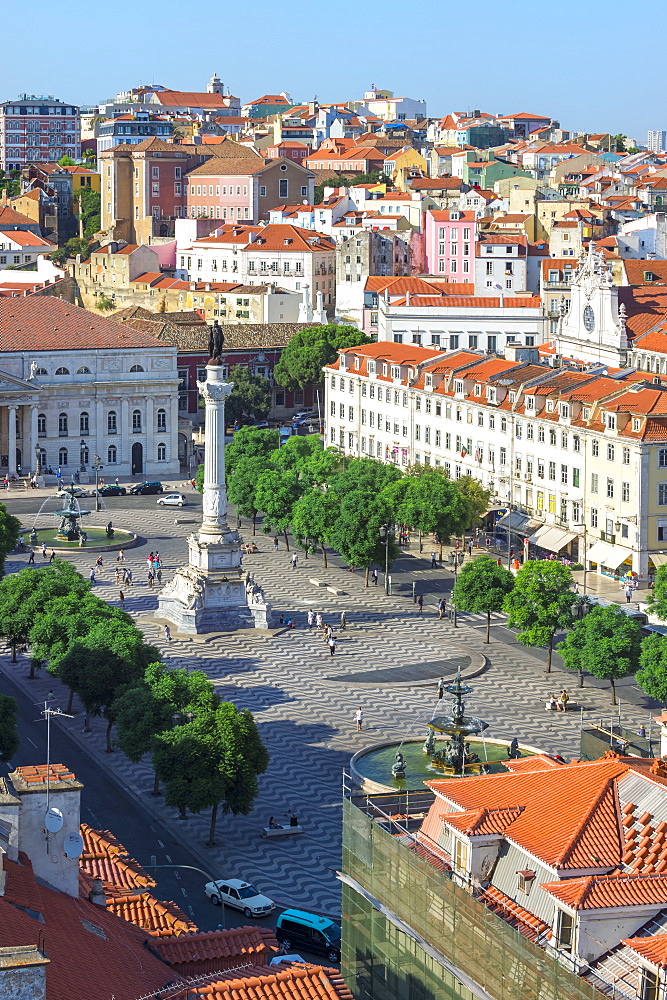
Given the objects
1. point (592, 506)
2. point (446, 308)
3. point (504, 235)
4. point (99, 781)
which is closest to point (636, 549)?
point (592, 506)

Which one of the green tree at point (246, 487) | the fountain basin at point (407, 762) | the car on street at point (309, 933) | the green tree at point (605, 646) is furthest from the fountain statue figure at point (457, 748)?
the green tree at point (246, 487)

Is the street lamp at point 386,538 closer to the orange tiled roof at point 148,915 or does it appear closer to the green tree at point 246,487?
the green tree at point 246,487

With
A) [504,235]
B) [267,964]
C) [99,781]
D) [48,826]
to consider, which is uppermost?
[504,235]

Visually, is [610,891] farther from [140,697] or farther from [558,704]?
[558,704]

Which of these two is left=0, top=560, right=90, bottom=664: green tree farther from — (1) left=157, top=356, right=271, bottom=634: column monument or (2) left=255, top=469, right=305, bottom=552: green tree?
(2) left=255, top=469, right=305, bottom=552: green tree

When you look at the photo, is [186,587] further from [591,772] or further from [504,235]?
[504,235]

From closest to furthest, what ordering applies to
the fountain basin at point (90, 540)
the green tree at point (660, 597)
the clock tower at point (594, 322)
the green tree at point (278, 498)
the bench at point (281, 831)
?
the bench at point (281, 831)
the green tree at point (660, 597)
the fountain basin at point (90, 540)
the green tree at point (278, 498)
the clock tower at point (594, 322)
